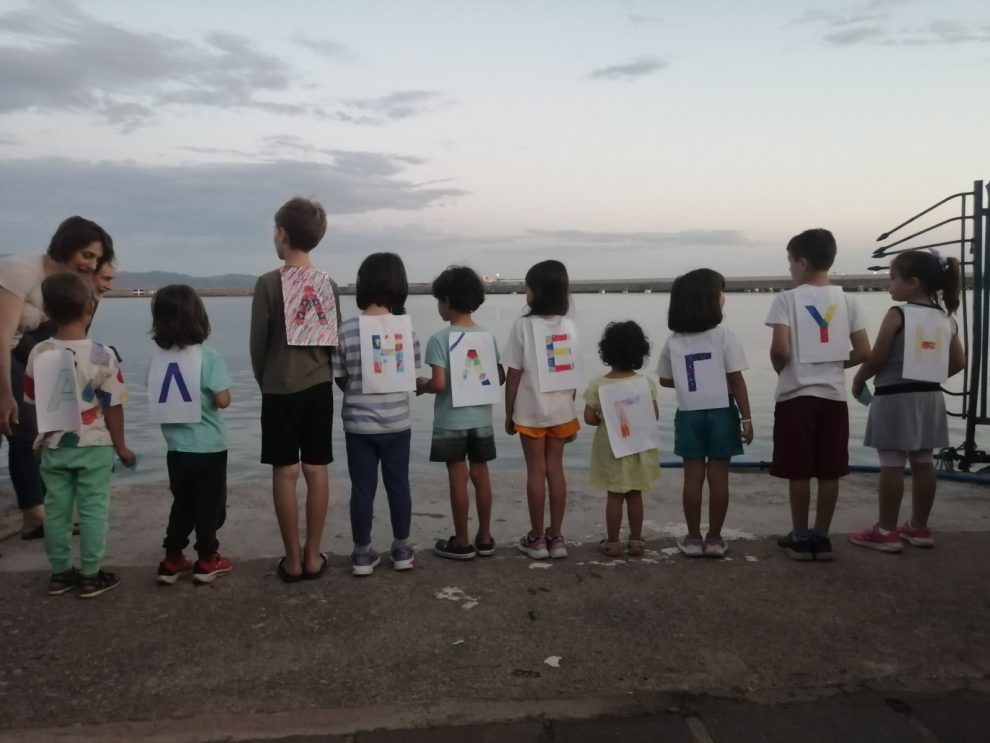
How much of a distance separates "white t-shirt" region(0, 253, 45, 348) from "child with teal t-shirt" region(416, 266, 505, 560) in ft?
6.62

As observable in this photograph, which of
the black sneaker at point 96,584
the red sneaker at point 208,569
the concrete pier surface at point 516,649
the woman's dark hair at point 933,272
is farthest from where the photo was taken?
the woman's dark hair at point 933,272

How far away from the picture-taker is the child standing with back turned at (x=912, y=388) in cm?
431

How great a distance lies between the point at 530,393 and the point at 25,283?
2651 millimetres

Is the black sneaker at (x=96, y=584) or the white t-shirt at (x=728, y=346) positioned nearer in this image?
the black sneaker at (x=96, y=584)

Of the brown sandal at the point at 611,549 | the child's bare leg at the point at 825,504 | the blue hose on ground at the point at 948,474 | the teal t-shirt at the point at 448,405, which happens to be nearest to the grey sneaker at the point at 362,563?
the teal t-shirt at the point at 448,405

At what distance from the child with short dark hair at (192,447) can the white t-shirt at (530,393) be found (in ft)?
4.99

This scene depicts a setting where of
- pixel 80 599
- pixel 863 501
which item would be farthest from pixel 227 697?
pixel 863 501

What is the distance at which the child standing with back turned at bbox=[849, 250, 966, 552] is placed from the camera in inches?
170

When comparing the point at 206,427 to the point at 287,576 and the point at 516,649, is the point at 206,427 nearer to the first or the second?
Result: the point at 287,576

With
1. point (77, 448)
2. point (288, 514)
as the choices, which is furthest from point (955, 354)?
point (77, 448)

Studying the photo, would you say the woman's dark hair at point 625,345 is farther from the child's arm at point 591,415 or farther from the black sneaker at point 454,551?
the black sneaker at point 454,551

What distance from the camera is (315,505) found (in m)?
3.96

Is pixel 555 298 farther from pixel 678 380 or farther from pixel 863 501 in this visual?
pixel 863 501

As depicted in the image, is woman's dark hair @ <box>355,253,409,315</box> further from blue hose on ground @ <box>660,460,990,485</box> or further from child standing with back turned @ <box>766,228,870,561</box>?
blue hose on ground @ <box>660,460,990,485</box>
